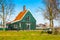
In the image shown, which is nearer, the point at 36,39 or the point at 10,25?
the point at 36,39

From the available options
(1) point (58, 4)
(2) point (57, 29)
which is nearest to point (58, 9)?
(1) point (58, 4)

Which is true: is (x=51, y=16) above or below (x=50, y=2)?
below

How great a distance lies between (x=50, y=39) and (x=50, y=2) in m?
16.4

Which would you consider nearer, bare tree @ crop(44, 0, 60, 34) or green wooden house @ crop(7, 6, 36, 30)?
bare tree @ crop(44, 0, 60, 34)

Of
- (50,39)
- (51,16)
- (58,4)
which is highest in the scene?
(58,4)

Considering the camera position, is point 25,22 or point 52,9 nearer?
point 52,9

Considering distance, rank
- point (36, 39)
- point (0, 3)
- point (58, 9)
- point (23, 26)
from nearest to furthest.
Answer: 1. point (36, 39)
2. point (58, 9)
3. point (0, 3)
4. point (23, 26)

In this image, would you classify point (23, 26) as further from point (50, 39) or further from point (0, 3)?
point (50, 39)

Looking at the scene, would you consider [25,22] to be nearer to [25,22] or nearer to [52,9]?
[25,22]

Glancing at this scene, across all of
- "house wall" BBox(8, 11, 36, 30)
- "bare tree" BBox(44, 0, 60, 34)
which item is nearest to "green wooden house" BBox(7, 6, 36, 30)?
"house wall" BBox(8, 11, 36, 30)

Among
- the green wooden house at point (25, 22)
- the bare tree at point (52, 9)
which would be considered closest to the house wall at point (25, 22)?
the green wooden house at point (25, 22)

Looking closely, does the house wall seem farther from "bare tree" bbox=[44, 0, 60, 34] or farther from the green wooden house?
"bare tree" bbox=[44, 0, 60, 34]

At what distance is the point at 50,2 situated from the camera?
4431cm

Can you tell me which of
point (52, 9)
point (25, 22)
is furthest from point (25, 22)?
point (52, 9)
